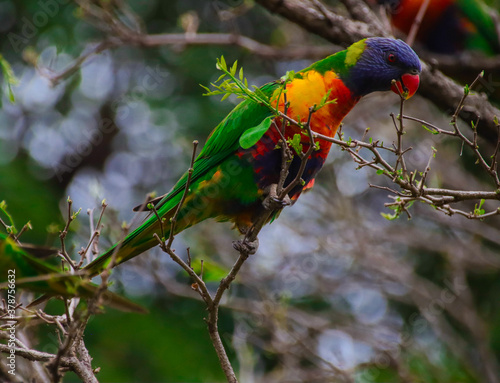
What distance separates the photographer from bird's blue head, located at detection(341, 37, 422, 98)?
8.71ft

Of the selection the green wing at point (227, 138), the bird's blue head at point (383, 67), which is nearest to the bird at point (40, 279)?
the green wing at point (227, 138)

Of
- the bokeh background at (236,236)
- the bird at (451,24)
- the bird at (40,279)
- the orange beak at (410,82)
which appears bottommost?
the bokeh background at (236,236)

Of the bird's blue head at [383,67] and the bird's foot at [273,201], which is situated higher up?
the bird's blue head at [383,67]

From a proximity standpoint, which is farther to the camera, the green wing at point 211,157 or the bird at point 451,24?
the bird at point 451,24

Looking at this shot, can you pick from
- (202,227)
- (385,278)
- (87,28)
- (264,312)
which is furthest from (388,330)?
(87,28)

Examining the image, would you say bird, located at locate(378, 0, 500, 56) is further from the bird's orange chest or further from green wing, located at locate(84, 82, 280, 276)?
green wing, located at locate(84, 82, 280, 276)

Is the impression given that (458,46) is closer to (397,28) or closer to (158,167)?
(397,28)

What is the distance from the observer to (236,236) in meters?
5.97

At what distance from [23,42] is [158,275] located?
3.50 meters

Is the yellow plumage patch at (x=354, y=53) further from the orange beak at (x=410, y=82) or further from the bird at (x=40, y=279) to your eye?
the bird at (x=40, y=279)

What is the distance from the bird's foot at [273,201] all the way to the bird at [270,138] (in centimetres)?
7

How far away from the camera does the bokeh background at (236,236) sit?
449cm

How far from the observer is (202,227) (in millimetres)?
5578

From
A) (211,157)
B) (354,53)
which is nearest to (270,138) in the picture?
(211,157)
